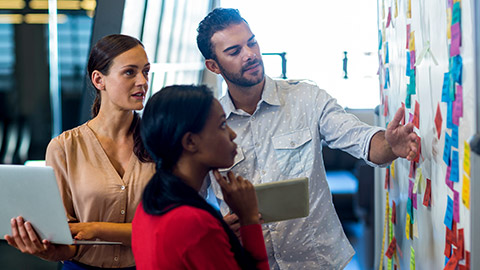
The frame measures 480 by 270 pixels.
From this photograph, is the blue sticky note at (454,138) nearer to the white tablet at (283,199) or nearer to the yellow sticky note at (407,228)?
the white tablet at (283,199)

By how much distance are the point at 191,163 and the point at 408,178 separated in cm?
108

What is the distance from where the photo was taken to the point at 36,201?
159 centimetres

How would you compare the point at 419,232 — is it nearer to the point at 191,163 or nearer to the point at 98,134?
the point at 191,163

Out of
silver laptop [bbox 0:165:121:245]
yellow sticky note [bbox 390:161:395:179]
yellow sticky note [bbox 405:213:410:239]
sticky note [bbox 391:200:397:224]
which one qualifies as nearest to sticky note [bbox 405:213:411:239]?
yellow sticky note [bbox 405:213:410:239]

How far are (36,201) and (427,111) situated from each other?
1158 millimetres

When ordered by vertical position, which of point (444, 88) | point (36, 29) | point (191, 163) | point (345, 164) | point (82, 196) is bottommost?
point (345, 164)

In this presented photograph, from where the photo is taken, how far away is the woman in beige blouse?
1786 millimetres

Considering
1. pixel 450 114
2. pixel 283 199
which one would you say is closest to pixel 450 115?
pixel 450 114

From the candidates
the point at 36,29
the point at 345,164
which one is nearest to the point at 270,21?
the point at 345,164

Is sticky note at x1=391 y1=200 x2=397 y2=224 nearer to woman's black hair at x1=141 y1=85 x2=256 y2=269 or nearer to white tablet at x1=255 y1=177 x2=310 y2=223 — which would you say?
white tablet at x1=255 y1=177 x2=310 y2=223

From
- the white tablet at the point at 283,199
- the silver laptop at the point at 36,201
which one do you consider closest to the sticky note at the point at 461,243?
the white tablet at the point at 283,199

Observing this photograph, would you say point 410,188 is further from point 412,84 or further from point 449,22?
point 449,22

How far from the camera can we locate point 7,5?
4.69 metres

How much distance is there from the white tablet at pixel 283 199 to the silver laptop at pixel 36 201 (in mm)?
468
